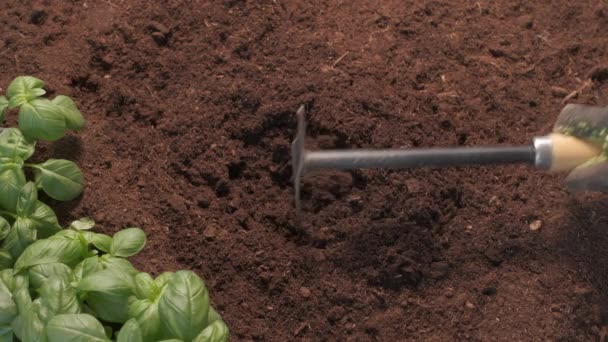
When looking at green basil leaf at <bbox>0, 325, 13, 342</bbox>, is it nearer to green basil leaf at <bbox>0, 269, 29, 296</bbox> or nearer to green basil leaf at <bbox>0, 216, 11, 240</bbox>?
green basil leaf at <bbox>0, 269, 29, 296</bbox>

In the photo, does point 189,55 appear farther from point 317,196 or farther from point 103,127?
point 317,196

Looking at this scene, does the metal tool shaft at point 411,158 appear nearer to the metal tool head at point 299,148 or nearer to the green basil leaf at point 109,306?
the metal tool head at point 299,148

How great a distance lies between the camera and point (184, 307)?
1.22 m

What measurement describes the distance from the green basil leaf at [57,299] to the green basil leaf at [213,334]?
0.26 meters

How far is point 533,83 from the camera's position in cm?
178

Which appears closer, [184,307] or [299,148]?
[184,307]

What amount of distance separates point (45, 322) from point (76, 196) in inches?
14.9

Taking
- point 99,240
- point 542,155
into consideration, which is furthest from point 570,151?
point 99,240

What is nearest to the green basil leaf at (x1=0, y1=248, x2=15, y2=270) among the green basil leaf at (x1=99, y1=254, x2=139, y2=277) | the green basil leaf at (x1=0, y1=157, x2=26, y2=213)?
the green basil leaf at (x1=0, y1=157, x2=26, y2=213)

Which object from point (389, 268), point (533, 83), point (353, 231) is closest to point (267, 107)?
point (353, 231)

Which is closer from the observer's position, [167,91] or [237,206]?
[237,206]

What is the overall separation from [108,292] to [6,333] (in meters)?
0.23

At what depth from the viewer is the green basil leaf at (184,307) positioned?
4.00ft

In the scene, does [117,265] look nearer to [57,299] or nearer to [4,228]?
[57,299]
